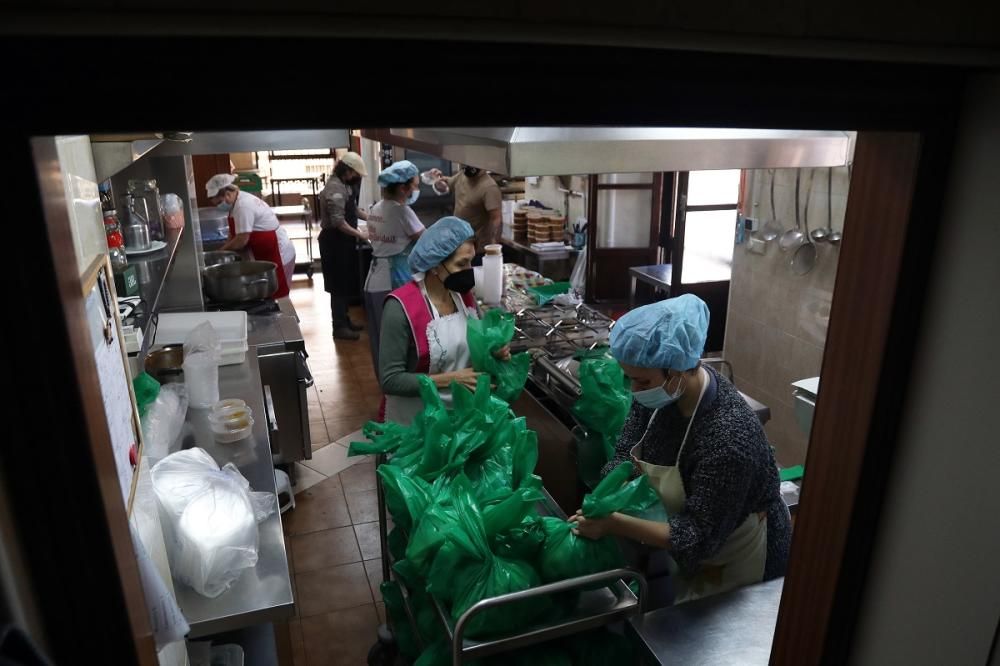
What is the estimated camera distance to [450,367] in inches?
124

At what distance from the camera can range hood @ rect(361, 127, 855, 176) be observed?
58.3 inches

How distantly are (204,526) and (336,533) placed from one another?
2.24 metres

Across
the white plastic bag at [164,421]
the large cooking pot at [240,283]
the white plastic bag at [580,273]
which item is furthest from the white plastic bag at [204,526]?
the white plastic bag at [580,273]

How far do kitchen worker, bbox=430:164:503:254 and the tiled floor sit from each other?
1685 mm

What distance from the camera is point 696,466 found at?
2.00 m

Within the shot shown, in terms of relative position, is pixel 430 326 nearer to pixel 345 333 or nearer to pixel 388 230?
pixel 388 230

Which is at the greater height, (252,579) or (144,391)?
(144,391)

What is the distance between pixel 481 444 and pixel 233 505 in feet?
2.50

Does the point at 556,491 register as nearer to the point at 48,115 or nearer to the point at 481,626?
the point at 481,626

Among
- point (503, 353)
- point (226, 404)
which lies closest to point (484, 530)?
point (503, 353)

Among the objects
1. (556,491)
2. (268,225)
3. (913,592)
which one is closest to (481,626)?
(913,592)

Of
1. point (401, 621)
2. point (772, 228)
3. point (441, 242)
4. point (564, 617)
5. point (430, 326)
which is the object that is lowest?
point (401, 621)

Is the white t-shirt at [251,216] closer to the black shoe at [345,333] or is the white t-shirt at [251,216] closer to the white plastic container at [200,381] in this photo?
the black shoe at [345,333]

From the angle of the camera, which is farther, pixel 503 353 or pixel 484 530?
pixel 503 353
